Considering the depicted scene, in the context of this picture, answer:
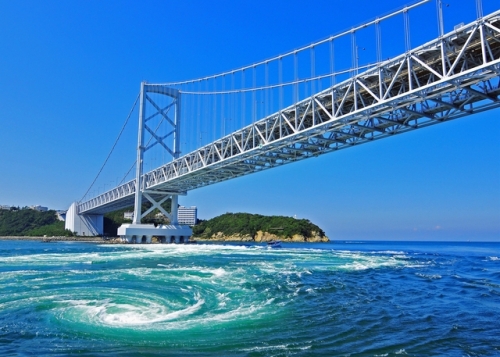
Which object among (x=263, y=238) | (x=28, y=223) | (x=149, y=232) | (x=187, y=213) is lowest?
(x=263, y=238)

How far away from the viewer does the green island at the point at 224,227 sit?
74125 millimetres

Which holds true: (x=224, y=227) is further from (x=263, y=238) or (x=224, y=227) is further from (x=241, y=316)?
(x=241, y=316)

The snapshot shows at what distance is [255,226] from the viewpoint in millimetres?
76812

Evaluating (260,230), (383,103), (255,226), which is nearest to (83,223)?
(255,226)

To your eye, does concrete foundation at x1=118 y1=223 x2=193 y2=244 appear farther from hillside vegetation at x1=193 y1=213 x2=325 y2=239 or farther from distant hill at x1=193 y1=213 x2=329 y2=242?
hillside vegetation at x1=193 y1=213 x2=325 y2=239

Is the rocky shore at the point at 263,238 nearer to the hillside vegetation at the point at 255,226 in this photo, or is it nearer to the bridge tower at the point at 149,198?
the hillside vegetation at the point at 255,226

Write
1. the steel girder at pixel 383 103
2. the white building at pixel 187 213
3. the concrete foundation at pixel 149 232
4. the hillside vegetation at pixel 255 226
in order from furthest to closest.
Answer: the white building at pixel 187 213
the hillside vegetation at pixel 255 226
the concrete foundation at pixel 149 232
the steel girder at pixel 383 103

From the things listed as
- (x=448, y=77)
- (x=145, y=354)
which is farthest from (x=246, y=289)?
(x=448, y=77)

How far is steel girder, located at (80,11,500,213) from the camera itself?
14.2m

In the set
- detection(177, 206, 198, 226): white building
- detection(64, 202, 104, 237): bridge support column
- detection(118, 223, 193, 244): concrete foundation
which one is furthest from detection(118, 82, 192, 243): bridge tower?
detection(177, 206, 198, 226): white building

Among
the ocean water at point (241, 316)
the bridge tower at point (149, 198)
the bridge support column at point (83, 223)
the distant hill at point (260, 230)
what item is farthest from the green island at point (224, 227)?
the ocean water at point (241, 316)

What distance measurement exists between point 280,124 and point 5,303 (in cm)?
1792

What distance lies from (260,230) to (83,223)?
1165 inches

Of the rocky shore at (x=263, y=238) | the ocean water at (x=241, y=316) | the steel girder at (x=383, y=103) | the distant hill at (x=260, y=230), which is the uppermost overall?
the steel girder at (x=383, y=103)
